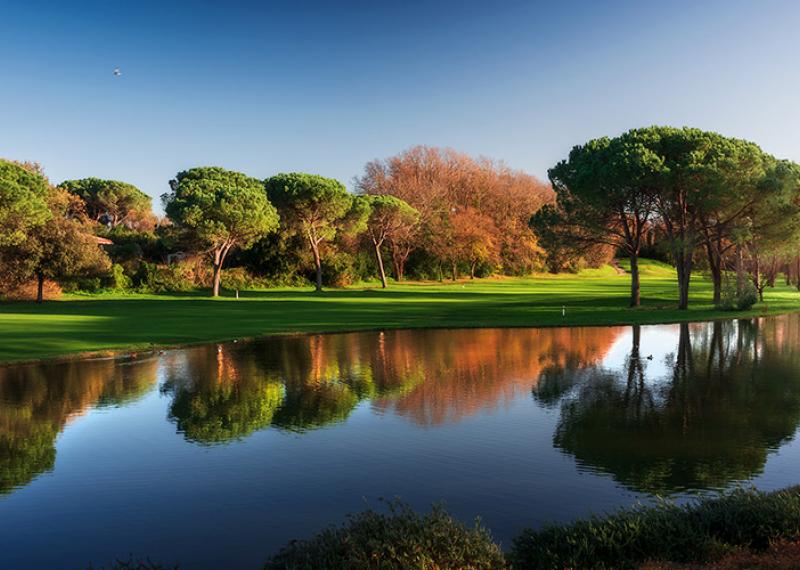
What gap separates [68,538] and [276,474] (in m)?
3.43

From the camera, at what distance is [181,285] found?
66750mm

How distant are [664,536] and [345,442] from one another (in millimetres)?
7589

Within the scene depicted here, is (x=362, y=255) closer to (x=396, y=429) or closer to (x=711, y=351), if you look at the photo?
(x=711, y=351)

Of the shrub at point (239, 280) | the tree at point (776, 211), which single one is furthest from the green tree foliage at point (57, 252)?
the tree at point (776, 211)

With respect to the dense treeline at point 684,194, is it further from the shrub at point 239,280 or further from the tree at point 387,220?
the shrub at point 239,280

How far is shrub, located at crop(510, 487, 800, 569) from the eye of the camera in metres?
6.89

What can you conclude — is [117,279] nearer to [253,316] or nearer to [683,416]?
[253,316]

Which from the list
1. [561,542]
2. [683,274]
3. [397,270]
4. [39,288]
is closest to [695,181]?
[683,274]

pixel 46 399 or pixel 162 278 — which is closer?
pixel 46 399

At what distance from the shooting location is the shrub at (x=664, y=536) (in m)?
6.89

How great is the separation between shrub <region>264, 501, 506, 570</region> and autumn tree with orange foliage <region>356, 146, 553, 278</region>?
3276 inches

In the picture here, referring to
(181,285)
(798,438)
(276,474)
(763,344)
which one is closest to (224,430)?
(276,474)

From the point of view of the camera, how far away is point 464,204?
107 meters

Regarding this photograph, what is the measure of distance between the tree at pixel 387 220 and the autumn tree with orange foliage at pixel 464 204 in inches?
276
